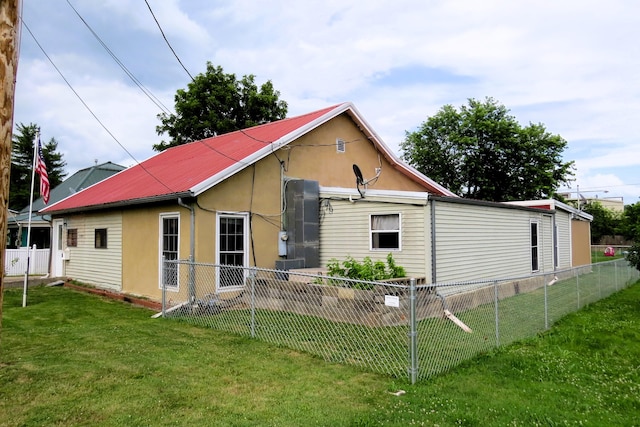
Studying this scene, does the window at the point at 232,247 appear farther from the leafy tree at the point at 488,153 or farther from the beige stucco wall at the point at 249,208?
the leafy tree at the point at 488,153

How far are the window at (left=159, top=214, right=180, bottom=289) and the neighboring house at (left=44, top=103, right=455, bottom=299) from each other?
0.09 ft

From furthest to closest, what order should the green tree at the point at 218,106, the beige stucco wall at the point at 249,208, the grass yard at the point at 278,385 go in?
the green tree at the point at 218,106 < the beige stucco wall at the point at 249,208 < the grass yard at the point at 278,385

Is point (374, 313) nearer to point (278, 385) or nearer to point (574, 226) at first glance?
point (278, 385)

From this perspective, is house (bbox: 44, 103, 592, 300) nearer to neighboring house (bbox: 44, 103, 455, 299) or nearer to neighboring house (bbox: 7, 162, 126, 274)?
neighboring house (bbox: 44, 103, 455, 299)

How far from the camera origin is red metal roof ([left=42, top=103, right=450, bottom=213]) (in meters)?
11.3

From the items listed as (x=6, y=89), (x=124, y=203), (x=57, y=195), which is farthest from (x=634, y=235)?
(x=57, y=195)

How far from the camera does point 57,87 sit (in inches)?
467

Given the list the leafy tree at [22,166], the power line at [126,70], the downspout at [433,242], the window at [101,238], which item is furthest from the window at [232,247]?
the leafy tree at [22,166]

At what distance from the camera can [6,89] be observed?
307 centimetres

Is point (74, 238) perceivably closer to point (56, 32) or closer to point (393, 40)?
point (56, 32)

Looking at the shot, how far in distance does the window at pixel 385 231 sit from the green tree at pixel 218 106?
2090cm

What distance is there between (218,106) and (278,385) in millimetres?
27807

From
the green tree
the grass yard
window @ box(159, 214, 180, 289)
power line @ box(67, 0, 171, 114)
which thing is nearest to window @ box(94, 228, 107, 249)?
window @ box(159, 214, 180, 289)

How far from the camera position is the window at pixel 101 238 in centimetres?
1436
